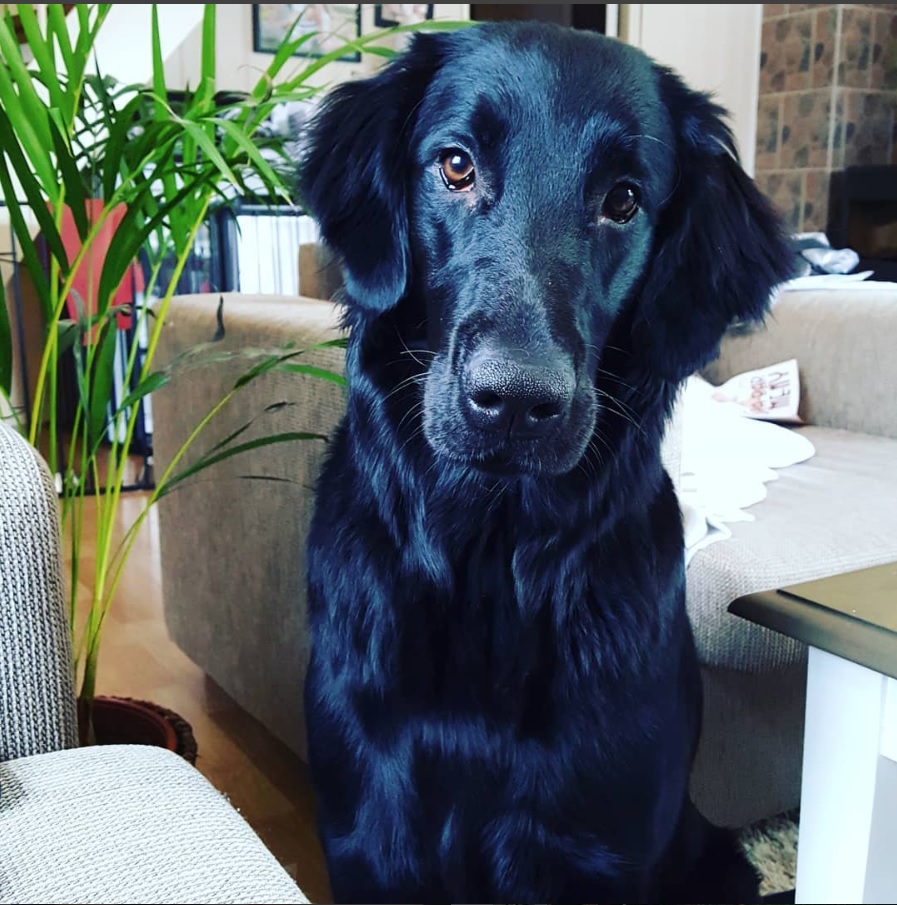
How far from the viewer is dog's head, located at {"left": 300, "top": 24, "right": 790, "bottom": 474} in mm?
745

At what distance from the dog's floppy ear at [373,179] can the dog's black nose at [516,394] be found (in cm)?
17

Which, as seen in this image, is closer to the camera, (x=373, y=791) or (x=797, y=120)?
A: (x=373, y=791)

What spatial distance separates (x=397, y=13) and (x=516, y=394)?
3.74 m

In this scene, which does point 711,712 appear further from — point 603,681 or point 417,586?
point 417,586

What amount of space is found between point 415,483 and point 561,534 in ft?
0.47

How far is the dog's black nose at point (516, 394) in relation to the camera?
27.5 inches

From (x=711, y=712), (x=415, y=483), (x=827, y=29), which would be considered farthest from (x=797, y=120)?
(x=415, y=483)

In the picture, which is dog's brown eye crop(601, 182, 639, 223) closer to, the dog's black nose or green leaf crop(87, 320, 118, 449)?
the dog's black nose

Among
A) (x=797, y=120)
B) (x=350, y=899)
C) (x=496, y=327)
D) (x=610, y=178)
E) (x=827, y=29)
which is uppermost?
(x=827, y=29)

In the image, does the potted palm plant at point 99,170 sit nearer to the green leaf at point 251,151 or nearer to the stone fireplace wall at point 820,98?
the green leaf at point 251,151

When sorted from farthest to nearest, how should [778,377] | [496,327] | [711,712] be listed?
[778,377] < [711,712] < [496,327]

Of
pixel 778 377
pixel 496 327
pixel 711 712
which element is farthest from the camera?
pixel 778 377

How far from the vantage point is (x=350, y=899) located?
88 centimetres

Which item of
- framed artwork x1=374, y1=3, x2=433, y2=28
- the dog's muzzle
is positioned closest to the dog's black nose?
the dog's muzzle
